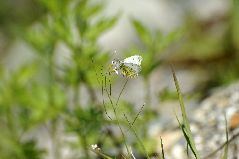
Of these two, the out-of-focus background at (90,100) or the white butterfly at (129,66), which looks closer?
the white butterfly at (129,66)

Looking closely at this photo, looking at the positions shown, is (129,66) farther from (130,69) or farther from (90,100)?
(90,100)

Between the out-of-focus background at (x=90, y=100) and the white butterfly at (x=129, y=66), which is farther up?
the out-of-focus background at (x=90, y=100)

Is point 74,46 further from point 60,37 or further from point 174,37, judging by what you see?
point 174,37

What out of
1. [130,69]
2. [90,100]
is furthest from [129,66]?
[90,100]

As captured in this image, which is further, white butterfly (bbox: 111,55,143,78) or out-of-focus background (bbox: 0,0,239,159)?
out-of-focus background (bbox: 0,0,239,159)

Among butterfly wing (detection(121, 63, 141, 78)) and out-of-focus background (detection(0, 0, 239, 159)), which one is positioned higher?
out-of-focus background (detection(0, 0, 239, 159))

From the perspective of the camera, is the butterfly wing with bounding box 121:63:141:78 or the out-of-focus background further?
the out-of-focus background

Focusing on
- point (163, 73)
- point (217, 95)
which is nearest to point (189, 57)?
point (163, 73)

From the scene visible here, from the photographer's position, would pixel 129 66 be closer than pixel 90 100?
Yes
